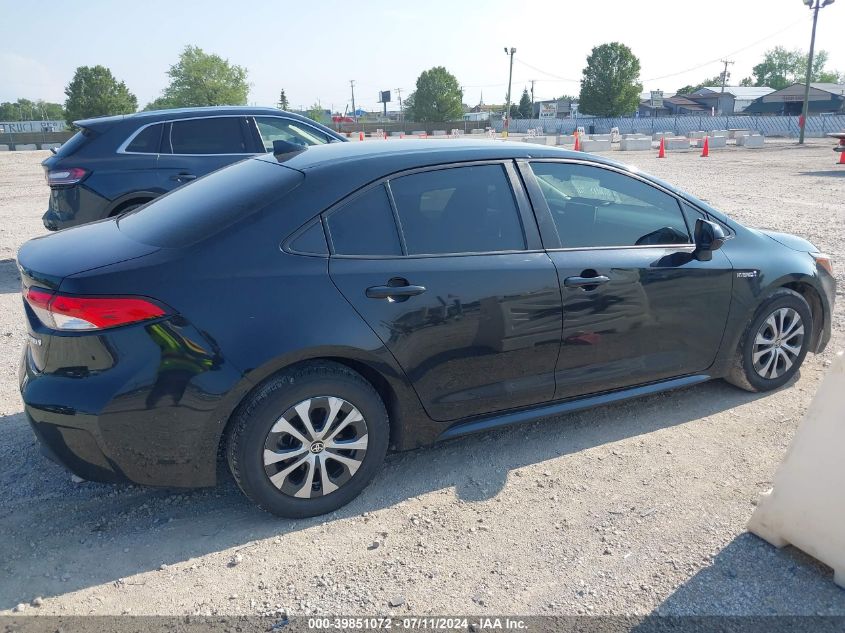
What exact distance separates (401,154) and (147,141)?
5.10 m

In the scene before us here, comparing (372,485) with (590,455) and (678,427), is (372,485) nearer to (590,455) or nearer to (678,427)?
(590,455)

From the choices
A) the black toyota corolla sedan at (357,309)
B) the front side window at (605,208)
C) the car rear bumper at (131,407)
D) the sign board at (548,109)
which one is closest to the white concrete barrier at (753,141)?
the black toyota corolla sedan at (357,309)

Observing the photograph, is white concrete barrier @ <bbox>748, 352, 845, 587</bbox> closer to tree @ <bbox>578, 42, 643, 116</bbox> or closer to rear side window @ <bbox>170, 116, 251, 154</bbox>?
rear side window @ <bbox>170, 116, 251, 154</bbox>

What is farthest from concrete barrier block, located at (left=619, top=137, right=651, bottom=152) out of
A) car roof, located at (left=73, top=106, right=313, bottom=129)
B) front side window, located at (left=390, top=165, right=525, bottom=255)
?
front side window, located at (left=390, top=165, right=525, bottom=255)

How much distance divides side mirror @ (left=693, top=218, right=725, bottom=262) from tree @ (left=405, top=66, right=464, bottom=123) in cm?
9869

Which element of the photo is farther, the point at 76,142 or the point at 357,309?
the point at 76,142

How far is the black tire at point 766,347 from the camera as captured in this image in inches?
169

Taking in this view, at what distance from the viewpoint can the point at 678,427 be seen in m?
4.08

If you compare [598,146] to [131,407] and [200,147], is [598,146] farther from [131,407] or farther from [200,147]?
[131,407]

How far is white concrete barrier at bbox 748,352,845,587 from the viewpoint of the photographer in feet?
8.83

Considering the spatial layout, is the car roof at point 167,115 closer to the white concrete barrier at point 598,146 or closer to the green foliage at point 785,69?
the white concrete barrier at point 598,146

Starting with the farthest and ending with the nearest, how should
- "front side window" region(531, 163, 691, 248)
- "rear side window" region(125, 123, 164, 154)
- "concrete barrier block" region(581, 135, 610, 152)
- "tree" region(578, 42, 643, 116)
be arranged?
"tree" region(578, 42, 643, 116)
"concrete barrier block" region(581, 135, 610, 152)
"rear side window" region(125, 123, 164, 154)
"front side window" region(531, 163, 691, 248)

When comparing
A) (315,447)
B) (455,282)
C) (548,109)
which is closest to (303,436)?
(315,447)

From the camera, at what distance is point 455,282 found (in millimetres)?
3283
